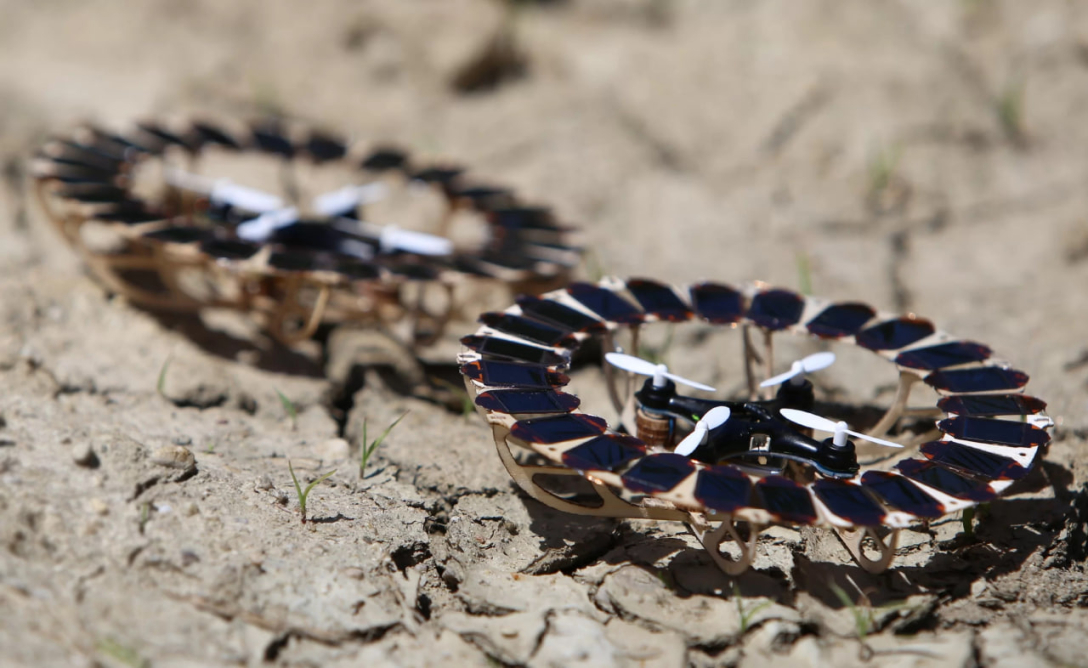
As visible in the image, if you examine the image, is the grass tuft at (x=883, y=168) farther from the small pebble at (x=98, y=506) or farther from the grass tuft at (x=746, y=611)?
the small pebble at (x=98, y=506)

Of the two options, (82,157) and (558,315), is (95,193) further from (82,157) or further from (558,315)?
(558,315)

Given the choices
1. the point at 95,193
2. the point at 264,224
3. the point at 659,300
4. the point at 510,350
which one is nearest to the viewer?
the point at 510,350

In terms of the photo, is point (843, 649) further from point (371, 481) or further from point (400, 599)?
point (371, 481)

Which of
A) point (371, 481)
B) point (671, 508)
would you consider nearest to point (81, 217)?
point (371, 481)

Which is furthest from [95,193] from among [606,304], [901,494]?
[901,494]

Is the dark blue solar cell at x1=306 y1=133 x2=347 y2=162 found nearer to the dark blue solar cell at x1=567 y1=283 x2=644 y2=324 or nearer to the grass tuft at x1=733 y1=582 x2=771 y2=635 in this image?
the dark blue solar cell at x1=567 y1=283 x2=644 y2=324

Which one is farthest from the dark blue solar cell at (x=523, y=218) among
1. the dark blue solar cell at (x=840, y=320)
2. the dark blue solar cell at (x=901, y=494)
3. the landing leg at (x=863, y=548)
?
the dark blue solar cell at (x=901, y=494)

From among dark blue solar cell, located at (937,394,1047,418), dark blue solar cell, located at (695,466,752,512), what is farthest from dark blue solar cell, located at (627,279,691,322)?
dark blue solar cell, located at (695,466,752,512)
